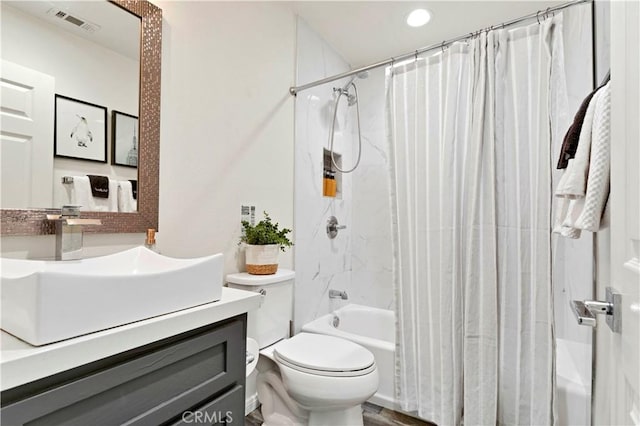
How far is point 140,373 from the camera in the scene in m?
0.67

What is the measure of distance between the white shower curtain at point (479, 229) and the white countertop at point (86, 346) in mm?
1215

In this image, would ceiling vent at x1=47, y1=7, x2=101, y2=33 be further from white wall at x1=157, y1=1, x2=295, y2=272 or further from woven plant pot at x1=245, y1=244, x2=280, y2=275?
woven plant pot at x1=245, y1=244, x2=280, y2=275

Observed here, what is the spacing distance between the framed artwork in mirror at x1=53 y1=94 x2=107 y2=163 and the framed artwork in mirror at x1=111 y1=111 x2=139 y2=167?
3cm

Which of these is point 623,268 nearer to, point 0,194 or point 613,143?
point 613,143

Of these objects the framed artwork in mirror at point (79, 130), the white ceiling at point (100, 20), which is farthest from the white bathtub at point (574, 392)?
the white ceiling at point (100, 20)

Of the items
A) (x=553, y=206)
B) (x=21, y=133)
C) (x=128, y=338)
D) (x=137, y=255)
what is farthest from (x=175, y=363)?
(x=553, y=206)

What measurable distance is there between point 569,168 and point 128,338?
4.09ft

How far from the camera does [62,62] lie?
1042 millimetres

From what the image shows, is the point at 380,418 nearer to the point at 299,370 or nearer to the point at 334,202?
the point at 299,370

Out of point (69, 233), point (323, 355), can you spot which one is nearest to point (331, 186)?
point (323, 355)

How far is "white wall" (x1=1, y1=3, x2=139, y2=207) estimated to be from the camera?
948mm

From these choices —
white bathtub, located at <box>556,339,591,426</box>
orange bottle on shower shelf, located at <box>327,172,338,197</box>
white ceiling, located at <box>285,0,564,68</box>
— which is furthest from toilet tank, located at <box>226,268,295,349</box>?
white ceiling, located at <box>285,0,564,68</box>

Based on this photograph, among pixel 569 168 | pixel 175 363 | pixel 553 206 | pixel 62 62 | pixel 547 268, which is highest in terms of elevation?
pixel 62 62

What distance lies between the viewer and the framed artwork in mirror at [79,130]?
40.4 inches
